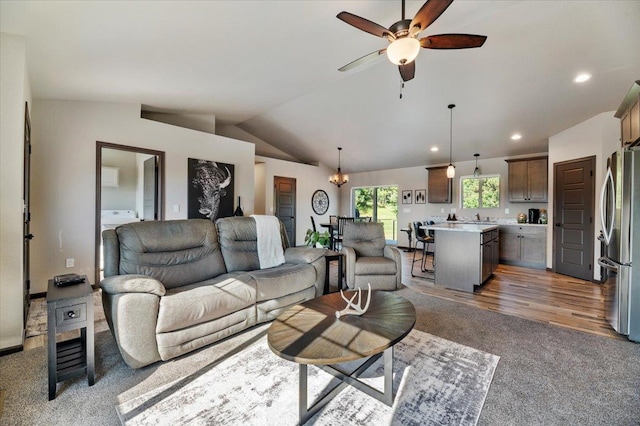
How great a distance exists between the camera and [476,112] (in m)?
4.73

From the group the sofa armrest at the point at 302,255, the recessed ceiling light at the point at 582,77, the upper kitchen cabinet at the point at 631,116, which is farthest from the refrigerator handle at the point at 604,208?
the sofa armrest at the point at 302,255

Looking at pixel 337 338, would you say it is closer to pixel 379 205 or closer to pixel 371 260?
pixel 371 260

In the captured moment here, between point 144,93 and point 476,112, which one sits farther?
point 476,112

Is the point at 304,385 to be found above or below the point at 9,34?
below

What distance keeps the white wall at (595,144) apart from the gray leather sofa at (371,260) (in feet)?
11.2

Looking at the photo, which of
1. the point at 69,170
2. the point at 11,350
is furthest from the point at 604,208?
the point at 69,170

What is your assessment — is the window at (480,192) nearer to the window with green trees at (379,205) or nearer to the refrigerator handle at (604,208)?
the window with green trees at (379,205)

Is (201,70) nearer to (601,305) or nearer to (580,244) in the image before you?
(601,305)

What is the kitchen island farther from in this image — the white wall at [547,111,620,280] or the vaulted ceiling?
the vaulted ceiling

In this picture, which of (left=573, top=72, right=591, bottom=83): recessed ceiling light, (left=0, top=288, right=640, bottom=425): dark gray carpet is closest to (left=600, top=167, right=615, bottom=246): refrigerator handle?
(left=0, top=288, right=640, bottom=425): dark gray carpet

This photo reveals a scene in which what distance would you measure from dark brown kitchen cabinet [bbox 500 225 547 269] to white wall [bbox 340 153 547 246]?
0.68m

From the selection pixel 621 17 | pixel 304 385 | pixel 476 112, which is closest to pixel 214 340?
pixel 304 385

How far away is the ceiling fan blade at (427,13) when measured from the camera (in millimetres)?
1762

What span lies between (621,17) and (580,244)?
3.52 metres
